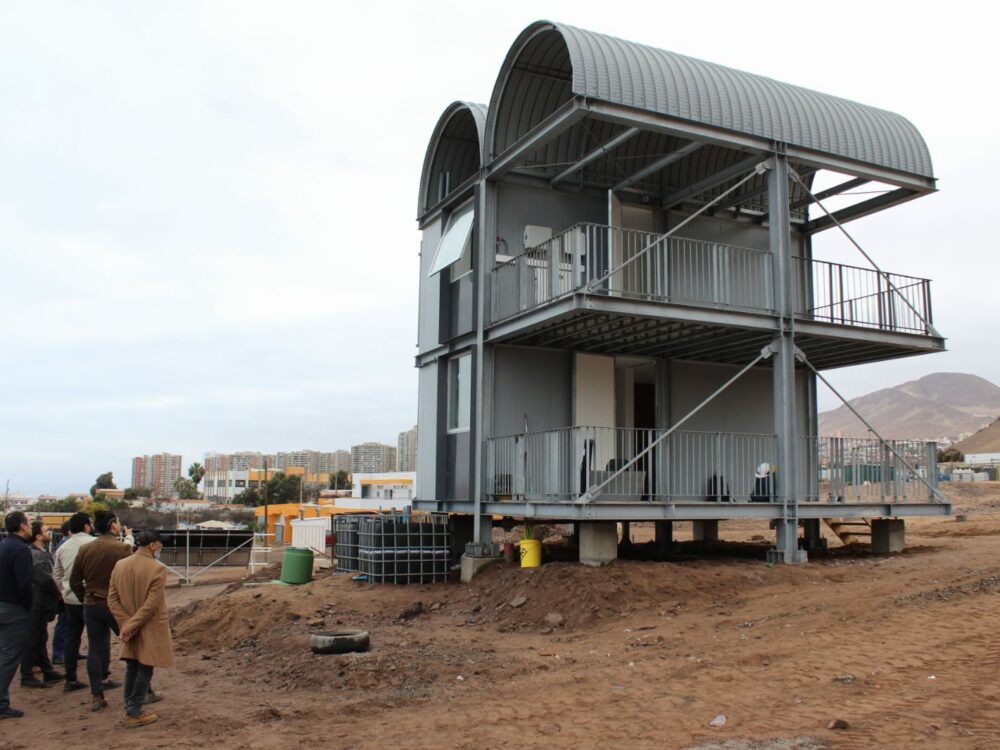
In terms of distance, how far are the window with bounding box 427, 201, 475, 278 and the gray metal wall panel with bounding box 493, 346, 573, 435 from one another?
82.3 inches

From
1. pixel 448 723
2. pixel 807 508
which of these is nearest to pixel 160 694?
pixel 448 723

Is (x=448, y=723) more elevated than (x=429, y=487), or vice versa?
(x=429, y=487)

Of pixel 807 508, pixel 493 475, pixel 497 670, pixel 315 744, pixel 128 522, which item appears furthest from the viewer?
pixel 128 522

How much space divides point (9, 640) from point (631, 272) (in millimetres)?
12318

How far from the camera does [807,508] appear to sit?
15.5 meters

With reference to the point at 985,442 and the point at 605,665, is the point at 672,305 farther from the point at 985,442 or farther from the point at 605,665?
the point at 985,442

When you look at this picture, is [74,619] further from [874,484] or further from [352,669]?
[874,484]

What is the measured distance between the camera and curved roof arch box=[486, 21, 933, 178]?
14297mm

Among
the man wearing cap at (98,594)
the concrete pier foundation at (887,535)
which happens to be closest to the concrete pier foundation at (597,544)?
the concrete pier foundation at (887,535)

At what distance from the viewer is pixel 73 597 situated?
10.2 meters

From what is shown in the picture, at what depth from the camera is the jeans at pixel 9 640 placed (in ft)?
29.3

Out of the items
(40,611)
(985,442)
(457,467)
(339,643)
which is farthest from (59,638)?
(985,442)

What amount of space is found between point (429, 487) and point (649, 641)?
9.41 metres

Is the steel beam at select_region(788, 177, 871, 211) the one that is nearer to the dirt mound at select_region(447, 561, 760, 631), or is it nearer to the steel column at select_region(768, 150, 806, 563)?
the steel column at select_region(768, 150, 806, 563)
